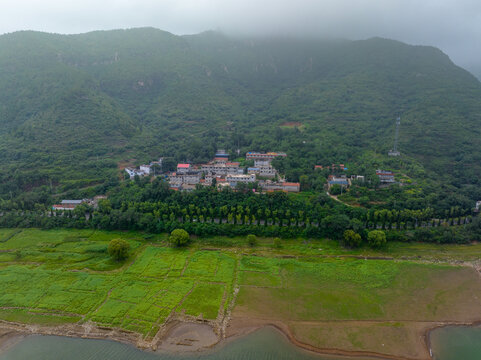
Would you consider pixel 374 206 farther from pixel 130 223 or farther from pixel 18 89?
pixel 18 89

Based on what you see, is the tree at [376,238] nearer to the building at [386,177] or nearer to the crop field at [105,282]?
the crop field at [105,282]

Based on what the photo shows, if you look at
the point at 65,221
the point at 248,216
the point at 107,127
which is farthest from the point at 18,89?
the point at 248,216

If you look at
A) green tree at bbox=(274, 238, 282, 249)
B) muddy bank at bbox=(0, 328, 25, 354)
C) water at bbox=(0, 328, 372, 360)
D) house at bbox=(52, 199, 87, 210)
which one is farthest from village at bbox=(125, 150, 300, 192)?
muddy bank at bbox=(0, 328, 25, 354)

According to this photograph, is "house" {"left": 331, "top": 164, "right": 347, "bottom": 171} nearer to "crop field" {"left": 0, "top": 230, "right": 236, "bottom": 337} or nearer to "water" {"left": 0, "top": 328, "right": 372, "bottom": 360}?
"crop field" {"left": 0, "top": 230, "right": 236, "bottom": 337}

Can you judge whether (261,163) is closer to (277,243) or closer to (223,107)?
(277,243)

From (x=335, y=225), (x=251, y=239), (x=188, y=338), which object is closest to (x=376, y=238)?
(x=335, y=225)

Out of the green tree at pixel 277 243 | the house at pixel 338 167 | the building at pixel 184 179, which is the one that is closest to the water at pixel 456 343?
the green tree at pixel 277 243
